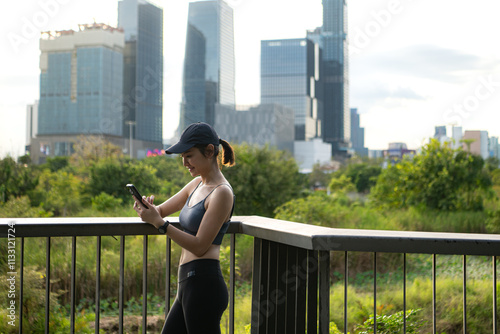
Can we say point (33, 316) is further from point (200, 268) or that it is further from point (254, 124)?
point (254, 124)

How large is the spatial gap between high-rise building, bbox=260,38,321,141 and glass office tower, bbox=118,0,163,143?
103ft

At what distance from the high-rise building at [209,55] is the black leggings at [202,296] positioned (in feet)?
391

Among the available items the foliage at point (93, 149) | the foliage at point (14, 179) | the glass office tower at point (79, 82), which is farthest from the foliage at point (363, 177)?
the glass office tower at point (79, 82)

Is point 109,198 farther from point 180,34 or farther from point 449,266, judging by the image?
point 180,34

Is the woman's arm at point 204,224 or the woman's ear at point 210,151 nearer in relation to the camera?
the woman's arm at point 204,224

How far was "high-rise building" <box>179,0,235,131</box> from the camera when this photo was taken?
402 ft

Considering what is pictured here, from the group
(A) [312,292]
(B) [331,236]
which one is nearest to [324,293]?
(A) [312,292]

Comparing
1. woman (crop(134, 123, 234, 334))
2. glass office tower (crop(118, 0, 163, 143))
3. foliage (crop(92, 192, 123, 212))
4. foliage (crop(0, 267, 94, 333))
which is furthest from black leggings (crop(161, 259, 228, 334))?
glass office tower (crop(118, 0, 163, 143))

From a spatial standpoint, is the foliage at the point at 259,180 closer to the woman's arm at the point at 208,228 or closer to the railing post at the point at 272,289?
the railing post at the point at 272,289

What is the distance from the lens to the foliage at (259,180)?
14078 mm

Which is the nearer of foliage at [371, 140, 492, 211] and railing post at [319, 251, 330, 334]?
railing post at [319, 251, 330, 334]

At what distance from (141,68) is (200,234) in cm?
10603

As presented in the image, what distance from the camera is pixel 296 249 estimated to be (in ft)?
7.24

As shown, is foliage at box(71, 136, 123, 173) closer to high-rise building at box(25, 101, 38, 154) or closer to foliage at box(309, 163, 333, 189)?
foliage at box(309, 163, 333, 189)
